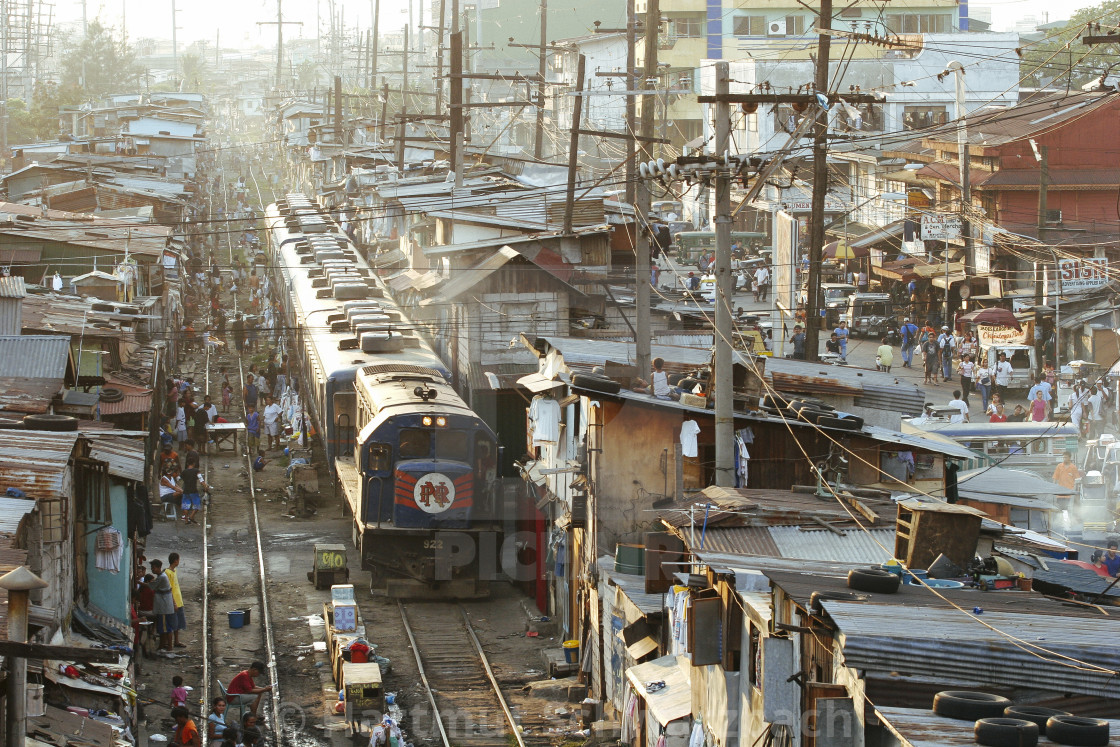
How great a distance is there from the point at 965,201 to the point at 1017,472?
32.5ft

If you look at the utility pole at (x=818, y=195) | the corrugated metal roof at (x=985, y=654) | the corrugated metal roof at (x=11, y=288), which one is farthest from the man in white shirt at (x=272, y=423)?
the corrugated metal roof at (x=985, y=654)

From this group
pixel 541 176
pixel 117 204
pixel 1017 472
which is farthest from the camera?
pixel 117 204

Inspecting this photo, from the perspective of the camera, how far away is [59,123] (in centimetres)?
7438

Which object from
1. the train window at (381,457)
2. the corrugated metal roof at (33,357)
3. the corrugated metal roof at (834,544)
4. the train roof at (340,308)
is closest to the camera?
the corrugated metal roof at (834,544)

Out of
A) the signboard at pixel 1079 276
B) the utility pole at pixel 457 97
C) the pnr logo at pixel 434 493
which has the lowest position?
the pnr logo at pixel 434 493

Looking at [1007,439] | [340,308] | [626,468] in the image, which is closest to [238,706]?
[626,468]

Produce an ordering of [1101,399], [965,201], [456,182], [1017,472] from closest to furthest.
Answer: [1017,472] → [1101,399] → [965,201] → [456,182]

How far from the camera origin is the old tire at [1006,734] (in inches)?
257

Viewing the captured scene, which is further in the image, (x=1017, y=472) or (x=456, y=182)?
Answer: (x=456, y=182)

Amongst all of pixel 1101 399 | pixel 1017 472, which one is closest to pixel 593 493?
pixel 1017 472

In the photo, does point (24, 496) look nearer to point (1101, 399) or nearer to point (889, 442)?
point (889, 442)

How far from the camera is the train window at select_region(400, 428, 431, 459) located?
17.7m

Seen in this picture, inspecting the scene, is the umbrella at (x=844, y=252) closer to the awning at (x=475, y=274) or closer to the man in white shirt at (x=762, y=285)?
the man in white shirt at (x=762, y=285)

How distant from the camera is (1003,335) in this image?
27.8 meters
